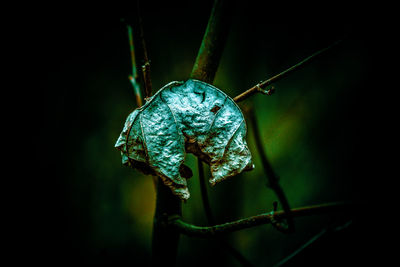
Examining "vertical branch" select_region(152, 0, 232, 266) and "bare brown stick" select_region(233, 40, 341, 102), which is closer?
"bare brown stick" select_region(233, 40, 341, 102)

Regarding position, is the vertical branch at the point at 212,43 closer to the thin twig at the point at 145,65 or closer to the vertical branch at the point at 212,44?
the vertical branch at the point at 212,44

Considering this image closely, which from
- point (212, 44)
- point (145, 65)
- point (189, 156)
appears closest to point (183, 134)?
point (145, 65)

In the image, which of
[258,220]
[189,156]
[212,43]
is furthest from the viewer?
[189,156]

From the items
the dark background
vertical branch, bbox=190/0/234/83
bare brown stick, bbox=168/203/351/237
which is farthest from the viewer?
the dark background

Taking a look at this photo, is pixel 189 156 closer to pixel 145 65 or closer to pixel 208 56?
pixel 208 56

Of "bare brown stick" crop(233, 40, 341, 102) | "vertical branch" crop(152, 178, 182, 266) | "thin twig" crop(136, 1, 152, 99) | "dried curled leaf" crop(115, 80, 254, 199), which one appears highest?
"thin twig" crop(136, 1, 152, 99)

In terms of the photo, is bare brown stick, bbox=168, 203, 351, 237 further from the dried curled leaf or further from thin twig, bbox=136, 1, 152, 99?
thin twig, bbox=136, 1, 152, 99

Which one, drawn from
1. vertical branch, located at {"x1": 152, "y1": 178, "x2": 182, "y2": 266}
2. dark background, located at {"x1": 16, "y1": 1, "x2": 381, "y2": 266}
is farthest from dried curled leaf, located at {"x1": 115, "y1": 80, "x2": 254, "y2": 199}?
dark background, located at {"x1": 16, "y1": 1, "x2": 381, "y2": 266}

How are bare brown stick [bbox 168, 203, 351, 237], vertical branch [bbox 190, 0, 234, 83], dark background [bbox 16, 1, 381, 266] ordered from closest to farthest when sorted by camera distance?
1. bare brown stick [bbox 168, 203, 351, 237]
2. vertical branch [bbox 190, 0, 234, 83]
3. dark background [bbox 16, 1, 381, 266]
